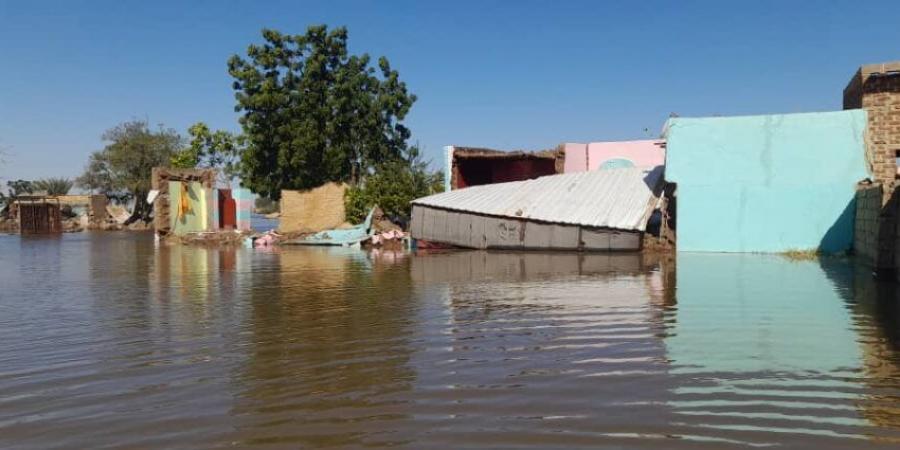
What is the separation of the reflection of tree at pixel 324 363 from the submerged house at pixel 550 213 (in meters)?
9.33

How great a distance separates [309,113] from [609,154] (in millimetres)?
14405

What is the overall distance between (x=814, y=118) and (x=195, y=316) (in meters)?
16.0

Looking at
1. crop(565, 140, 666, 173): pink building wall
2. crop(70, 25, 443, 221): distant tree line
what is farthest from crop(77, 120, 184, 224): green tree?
crop(565, 140, 666, 173): pink building wall

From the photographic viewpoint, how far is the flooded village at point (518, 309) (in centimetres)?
448

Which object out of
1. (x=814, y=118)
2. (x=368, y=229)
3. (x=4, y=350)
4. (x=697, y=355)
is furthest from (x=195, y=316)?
(x=368, y=229)

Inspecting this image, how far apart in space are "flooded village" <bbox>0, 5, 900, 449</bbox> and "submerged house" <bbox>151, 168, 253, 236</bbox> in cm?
19

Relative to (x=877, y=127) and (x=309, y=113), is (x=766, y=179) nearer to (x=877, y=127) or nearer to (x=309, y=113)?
(x=877, y=127)

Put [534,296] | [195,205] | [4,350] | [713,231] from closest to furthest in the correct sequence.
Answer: [4,350]
[534,296]
[713,231]
[195,205]

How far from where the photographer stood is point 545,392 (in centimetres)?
509

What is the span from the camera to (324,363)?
6211mm

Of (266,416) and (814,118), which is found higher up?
(814,118)

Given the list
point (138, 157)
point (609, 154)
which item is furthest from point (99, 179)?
point (609, 154)

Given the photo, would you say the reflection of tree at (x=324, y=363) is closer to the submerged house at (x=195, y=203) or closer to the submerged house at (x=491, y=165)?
the submerged house at (x=491, y=165)

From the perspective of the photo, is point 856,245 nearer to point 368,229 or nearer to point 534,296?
point 534,296
